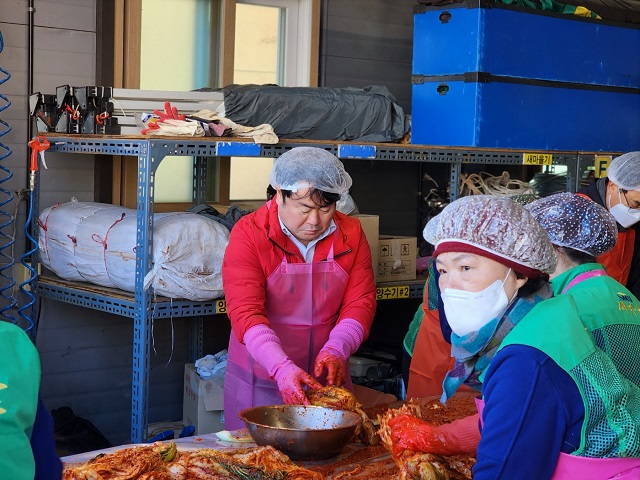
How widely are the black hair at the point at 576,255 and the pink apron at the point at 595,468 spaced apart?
1.18 meters

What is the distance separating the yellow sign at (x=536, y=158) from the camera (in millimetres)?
5940

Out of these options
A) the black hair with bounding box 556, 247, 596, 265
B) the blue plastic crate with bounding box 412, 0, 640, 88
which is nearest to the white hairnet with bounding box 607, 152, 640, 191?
the blue plastic crate with bounding box 412, 0, 640, 88

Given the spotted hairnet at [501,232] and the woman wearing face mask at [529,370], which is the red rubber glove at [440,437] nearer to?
the woman wearing face mask at [529,370]

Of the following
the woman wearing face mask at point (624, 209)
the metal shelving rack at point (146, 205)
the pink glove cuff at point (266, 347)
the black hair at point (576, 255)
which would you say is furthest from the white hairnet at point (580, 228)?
the metal shelving rack at point (146, 205)

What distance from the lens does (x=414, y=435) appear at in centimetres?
296

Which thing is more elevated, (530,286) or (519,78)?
(519,78)

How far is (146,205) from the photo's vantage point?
4598 mm

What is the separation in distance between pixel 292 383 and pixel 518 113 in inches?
122

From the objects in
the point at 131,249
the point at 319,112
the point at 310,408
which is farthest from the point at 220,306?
the point at 310,408

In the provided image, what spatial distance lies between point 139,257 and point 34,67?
1.49 m

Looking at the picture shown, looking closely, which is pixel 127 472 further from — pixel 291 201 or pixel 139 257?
pixel 139 257

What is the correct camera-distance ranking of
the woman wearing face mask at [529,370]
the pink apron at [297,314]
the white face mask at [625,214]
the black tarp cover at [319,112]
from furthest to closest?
the black tarp cover at [319,112] → the white face mask at [625,214] → the pink apron at [297,314] → the woman wearing face mask at [529,370]

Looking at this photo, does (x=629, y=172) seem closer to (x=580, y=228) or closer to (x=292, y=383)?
(x=580, y=228)

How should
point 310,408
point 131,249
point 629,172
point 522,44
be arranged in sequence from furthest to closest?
point 522,44
point 629,172
point 131,249
point 310,408
